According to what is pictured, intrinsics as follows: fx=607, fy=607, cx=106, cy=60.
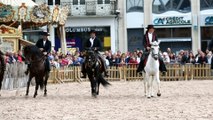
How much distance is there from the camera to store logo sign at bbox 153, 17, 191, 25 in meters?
52.9

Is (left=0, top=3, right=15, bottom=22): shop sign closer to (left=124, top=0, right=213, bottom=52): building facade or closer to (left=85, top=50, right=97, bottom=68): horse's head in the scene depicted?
(left=85, top=50, right=97, bottom=68): horse's head

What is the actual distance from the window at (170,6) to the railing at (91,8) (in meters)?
3.67

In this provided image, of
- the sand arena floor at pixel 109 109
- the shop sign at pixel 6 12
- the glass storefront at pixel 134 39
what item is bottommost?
the sand arena floor at pixel 109 109

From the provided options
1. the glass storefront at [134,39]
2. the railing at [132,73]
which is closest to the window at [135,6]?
the glass storefront at [134,39]

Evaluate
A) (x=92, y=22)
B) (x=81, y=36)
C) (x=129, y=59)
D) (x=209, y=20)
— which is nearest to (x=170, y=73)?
(x=129, y=59)

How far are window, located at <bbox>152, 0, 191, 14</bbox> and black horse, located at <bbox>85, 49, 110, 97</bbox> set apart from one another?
32459mm

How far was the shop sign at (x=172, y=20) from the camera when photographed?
52.9 meters

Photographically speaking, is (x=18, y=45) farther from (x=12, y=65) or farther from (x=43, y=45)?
(x=43, y=45)

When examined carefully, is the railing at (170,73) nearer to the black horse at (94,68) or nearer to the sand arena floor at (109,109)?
the black horse at (94,68)

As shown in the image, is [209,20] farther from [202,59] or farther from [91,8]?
[202,59]

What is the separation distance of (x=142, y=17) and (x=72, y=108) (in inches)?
1496

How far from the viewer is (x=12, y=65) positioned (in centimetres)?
2706

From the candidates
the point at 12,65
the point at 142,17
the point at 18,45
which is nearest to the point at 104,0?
the point at 142,17

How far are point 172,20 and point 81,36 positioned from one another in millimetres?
8279
